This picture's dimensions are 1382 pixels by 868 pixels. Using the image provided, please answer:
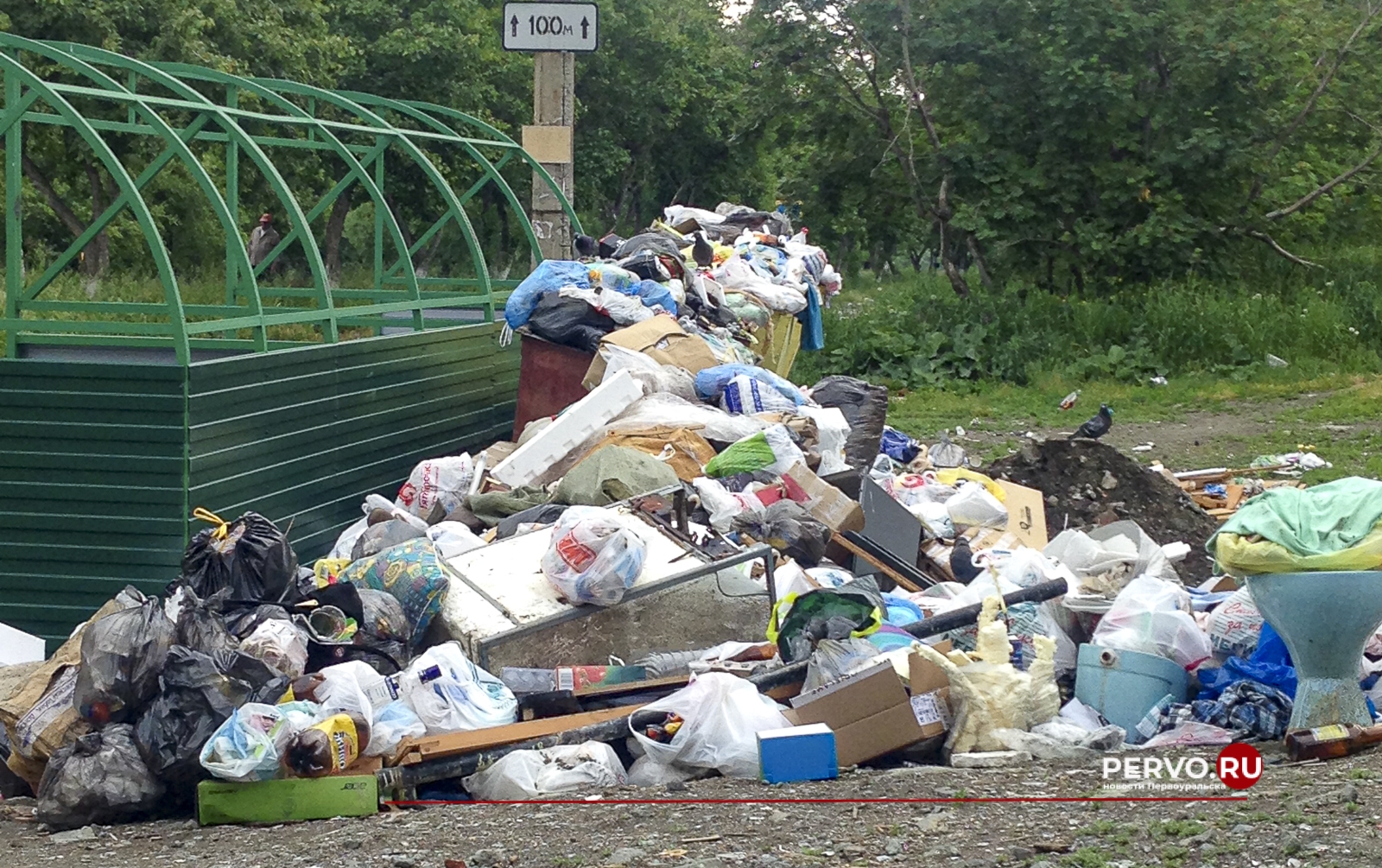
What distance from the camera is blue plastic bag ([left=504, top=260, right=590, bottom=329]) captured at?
8.79m

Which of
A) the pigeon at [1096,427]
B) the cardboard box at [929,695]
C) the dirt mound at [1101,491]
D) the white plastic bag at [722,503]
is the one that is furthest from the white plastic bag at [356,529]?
the pigeon at [1096,427]

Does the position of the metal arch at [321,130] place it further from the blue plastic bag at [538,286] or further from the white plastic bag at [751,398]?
the white plastic bag at [751,398]

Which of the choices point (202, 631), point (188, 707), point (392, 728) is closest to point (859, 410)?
point (392, 728)

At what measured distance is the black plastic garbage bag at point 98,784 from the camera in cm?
467

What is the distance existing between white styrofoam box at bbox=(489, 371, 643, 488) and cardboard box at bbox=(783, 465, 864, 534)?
949mm

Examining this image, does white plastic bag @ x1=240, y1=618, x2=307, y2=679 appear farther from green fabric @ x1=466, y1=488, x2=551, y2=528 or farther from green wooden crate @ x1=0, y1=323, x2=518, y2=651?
green fabric @ x1=466, y1=488, x2=551, y2=528

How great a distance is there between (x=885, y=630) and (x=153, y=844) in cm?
256

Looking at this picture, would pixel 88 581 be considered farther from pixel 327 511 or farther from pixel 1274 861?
pixel 1274 861

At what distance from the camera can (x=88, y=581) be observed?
6129 millimetres

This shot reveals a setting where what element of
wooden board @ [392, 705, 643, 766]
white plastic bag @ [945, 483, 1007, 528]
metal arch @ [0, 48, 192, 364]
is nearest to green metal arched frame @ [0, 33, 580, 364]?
metal arch @ [0, 48, 192, 364]

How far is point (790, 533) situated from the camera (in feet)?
21.7

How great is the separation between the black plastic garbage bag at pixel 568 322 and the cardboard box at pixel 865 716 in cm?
403

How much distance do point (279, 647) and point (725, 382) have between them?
11.6ft

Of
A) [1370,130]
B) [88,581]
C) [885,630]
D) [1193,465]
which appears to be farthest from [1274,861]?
[1370,130]
